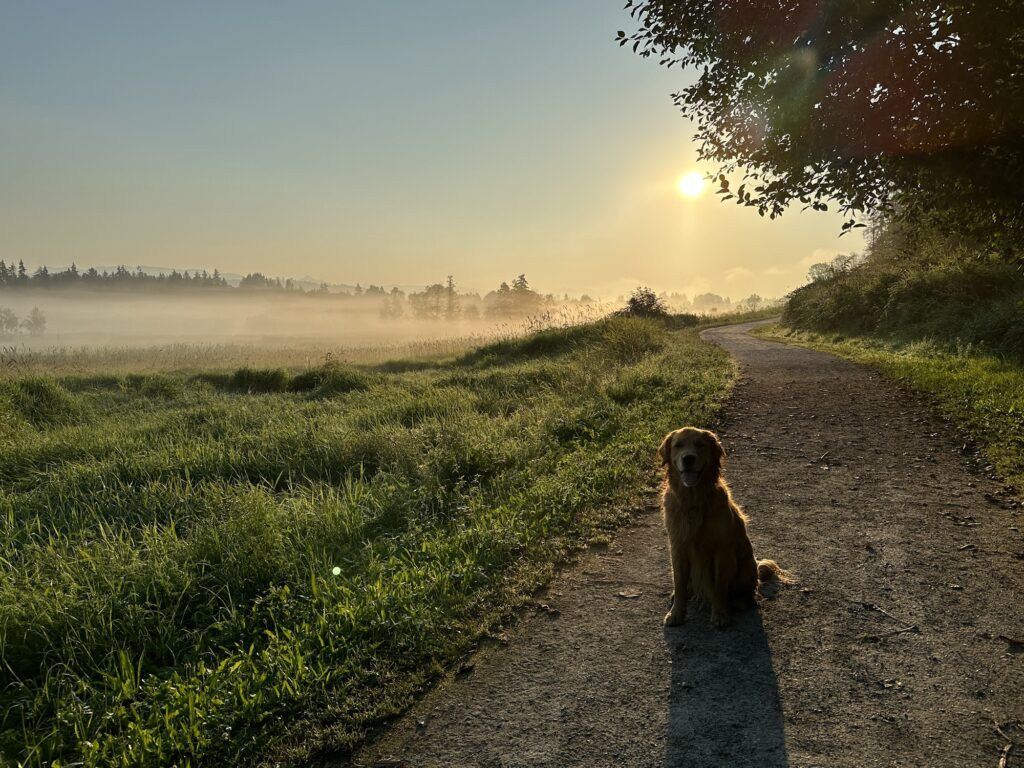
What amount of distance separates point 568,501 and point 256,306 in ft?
630

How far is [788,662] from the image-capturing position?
344 centimetres

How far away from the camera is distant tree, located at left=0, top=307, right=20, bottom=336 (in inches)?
4823

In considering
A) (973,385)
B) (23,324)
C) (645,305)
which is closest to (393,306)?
(23,324)

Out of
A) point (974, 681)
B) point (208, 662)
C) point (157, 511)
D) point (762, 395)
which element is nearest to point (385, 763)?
point (208, 662)

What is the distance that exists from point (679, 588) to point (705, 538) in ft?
1.37

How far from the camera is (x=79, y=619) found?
4094 millimetres

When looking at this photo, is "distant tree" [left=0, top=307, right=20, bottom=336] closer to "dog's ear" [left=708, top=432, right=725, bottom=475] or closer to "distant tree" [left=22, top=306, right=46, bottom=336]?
"distant tree" [left=22, top=306, right=46, bottom=336]

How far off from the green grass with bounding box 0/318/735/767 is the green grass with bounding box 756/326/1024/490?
3.71 meters

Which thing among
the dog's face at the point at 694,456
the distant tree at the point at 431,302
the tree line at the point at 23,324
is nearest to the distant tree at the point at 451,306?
the distant tree at the point at 431,302

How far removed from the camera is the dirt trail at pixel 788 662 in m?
2.83

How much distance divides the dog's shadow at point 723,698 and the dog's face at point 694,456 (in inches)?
40.0

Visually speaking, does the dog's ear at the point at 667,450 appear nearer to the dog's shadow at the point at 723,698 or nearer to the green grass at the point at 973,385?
the dog's shadow at the point at 723,698

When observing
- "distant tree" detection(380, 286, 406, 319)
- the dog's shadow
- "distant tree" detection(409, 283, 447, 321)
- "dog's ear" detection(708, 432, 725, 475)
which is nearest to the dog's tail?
the dog's shadow

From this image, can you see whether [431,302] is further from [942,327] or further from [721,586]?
[721,586]
